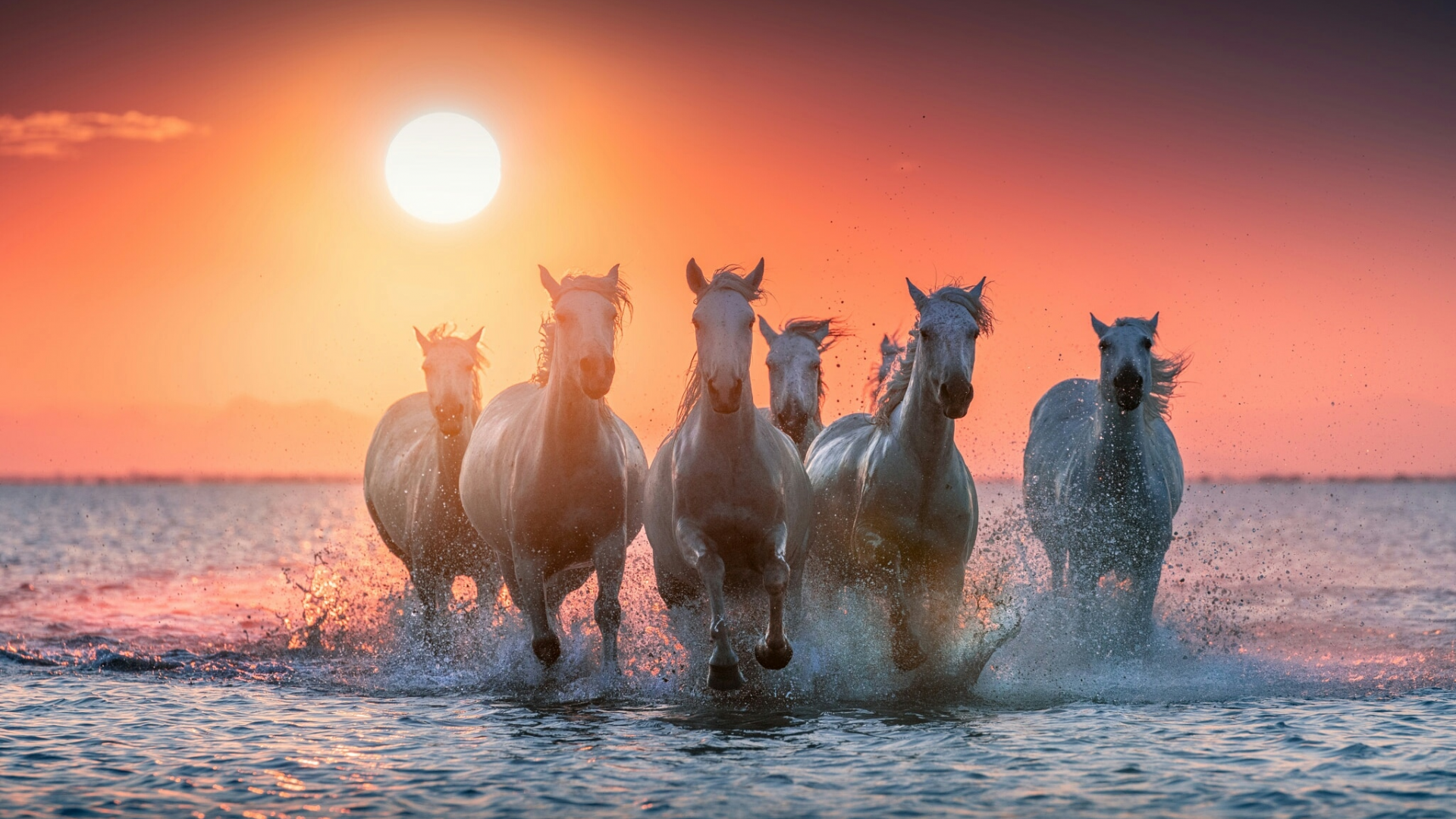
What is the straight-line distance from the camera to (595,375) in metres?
7.38

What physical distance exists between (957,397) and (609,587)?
2.83m

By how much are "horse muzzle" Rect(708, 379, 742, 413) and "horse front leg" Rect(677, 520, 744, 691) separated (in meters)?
0.97

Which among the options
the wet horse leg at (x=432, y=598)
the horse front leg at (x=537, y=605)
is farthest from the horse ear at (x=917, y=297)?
the wet horse leg at (x=432, y=598)

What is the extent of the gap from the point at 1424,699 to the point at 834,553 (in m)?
4.12

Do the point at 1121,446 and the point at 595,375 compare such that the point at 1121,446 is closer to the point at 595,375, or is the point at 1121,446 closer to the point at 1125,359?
the point at 1125,359

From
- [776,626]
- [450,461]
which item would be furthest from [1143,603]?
[450,461]

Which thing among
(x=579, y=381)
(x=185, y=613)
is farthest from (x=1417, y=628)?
(x=185, y=613)

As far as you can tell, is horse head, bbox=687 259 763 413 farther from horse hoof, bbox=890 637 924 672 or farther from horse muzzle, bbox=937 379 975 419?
horse hoof, bbox=890 637 924 672

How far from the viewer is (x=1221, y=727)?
7.18 m

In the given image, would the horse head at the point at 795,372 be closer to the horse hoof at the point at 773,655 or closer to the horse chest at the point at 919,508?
the horse chest at the point at 919,508

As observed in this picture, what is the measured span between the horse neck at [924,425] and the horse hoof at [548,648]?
9.12 ft

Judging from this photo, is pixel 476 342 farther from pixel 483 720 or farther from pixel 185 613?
pixel 185 613

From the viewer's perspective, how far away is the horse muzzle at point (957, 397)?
7.27m

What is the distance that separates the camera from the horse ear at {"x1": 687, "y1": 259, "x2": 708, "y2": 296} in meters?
7.46
